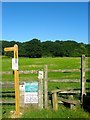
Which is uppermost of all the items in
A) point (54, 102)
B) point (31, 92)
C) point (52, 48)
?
point (52, 48)

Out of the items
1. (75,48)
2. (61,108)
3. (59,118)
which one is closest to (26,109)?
(61,108)

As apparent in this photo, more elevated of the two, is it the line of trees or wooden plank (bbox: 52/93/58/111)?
the line of trees

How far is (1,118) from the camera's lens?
9531mm

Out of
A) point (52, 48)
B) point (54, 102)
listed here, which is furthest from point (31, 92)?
point (52, 48)

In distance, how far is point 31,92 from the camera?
424 inches

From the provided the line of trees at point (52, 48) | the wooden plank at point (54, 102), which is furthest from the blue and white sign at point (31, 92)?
the line of trees at point (52, 48)

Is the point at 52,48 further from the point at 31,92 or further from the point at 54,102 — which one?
the point at 54,102

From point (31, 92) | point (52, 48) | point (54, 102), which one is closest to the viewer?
point (54, 102)

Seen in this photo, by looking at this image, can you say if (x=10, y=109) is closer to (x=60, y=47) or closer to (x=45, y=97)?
(x=45, y=97)

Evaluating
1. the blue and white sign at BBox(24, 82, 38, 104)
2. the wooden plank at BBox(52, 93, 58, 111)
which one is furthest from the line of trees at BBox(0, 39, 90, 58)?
the wooden plank at BBox(52, 93, 58, 111)

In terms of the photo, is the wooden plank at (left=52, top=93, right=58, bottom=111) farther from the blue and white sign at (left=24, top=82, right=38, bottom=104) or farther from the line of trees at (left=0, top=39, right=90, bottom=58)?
the line of trees at (left=0, top=39, right=90, bottom=58)

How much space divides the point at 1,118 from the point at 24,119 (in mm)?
759

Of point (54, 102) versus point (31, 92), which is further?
point (31, 92)

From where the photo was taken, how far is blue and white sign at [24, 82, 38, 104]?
10.8m
